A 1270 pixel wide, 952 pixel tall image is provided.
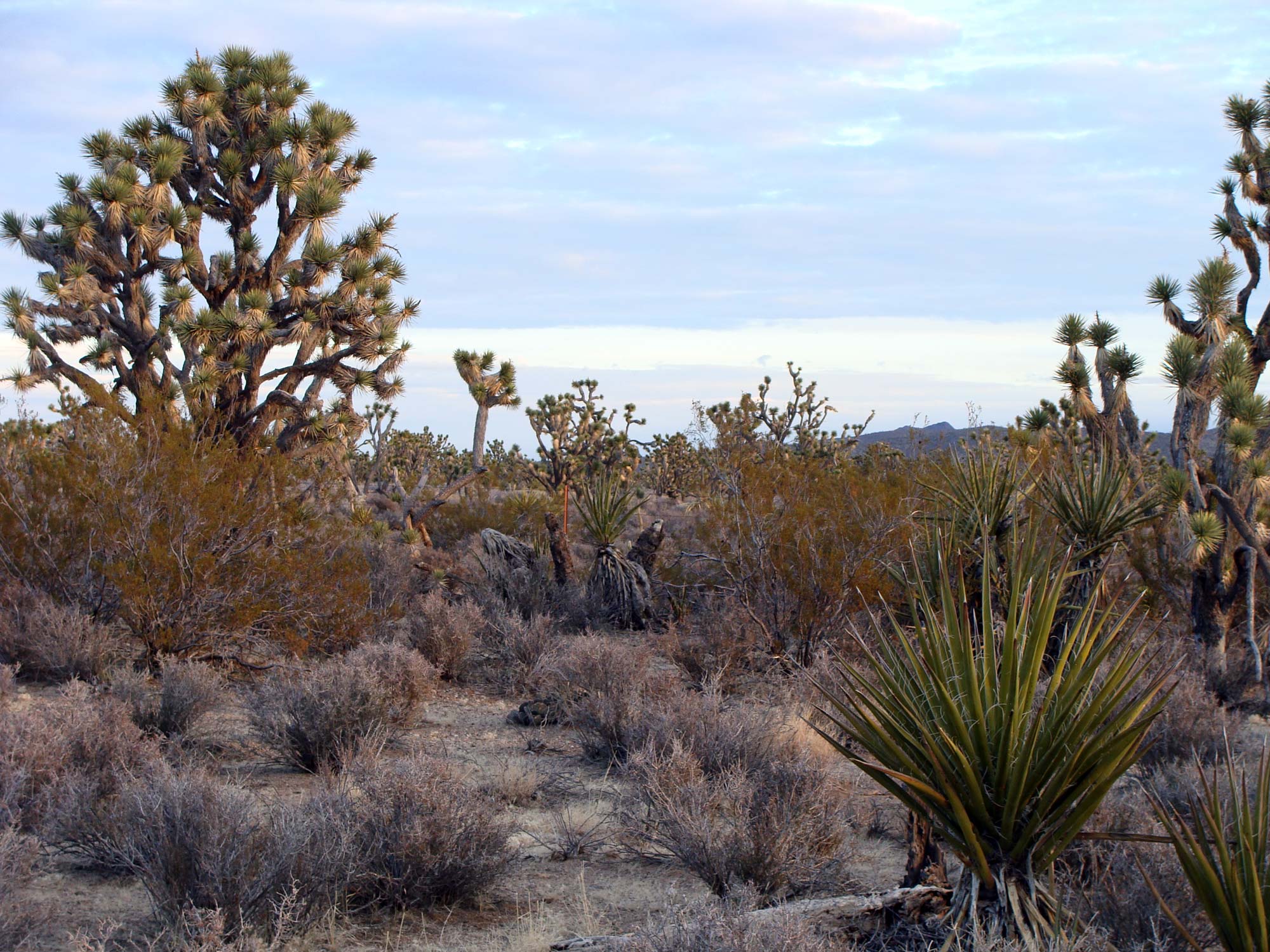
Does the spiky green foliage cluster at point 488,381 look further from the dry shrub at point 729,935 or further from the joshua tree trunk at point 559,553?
the dry shrub at point 729,935

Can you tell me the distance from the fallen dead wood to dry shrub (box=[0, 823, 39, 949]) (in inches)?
80.7

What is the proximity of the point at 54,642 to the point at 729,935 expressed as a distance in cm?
748

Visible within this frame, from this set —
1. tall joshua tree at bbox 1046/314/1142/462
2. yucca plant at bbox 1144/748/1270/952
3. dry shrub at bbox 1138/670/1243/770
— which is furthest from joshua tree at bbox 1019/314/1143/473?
→ yucca plant at bbox 1144/748/1270/952

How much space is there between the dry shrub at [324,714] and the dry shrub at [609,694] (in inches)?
58.2

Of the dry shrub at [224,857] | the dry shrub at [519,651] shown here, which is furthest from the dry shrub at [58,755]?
the dry shrub at [519,651]

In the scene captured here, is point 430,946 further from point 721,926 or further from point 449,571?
point 449,571

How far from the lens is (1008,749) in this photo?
3352 millimetres

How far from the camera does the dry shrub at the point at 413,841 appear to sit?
456 centimetres

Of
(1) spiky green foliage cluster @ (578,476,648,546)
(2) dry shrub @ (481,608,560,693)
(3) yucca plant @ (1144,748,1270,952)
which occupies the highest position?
(1) spiky green foliage cluster @ (578,476,648,546)

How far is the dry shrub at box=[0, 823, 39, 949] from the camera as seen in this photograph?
3723 mm

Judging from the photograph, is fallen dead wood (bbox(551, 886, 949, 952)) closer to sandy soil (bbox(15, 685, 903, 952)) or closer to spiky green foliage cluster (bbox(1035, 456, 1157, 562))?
sandy soil (bbox(15, 685, 903, 952))

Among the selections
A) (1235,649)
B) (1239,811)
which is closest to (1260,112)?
(1235,649)

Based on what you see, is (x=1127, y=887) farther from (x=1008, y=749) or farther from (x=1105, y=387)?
(x=1105, y=387)

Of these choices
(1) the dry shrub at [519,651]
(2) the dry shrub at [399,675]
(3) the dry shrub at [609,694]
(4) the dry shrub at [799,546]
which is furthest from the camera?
(4) the dry shrub at [799,546]
